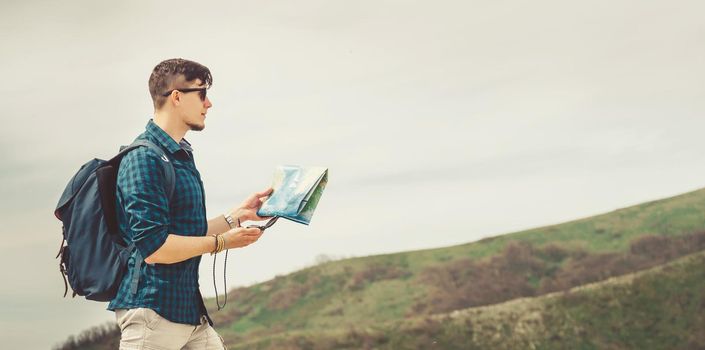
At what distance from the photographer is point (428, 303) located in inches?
625

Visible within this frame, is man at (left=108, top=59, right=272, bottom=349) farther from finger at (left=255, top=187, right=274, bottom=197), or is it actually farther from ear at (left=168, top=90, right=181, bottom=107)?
finger at (left=255, top=187, right=274, bottom=197)

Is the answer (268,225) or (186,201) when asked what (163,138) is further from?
(268,225)

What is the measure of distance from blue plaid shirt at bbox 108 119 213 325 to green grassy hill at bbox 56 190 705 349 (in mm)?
12042

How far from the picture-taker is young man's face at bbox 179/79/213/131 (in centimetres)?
301

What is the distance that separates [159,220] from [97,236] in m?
0.26

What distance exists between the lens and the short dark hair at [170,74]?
2.99m

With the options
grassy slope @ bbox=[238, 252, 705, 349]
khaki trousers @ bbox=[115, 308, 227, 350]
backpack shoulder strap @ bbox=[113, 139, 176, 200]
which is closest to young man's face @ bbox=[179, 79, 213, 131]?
backpack shoulder strap @ bbox=[113, 139, 176, 200]

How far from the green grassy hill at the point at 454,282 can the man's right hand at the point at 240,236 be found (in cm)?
1203

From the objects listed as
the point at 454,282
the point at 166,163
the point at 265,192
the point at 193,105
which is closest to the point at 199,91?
the point at 193,105

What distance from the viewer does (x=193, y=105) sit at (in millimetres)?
3027

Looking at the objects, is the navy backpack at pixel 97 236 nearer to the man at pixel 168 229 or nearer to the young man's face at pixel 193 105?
the man at pixel 168 229

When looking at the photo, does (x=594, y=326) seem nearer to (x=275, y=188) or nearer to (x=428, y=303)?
(x=428, y=303)

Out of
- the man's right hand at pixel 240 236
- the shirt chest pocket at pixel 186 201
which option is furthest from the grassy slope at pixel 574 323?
the shirt chest pocket at pixel 186 201

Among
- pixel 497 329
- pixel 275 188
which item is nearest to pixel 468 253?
pixel 497 329
